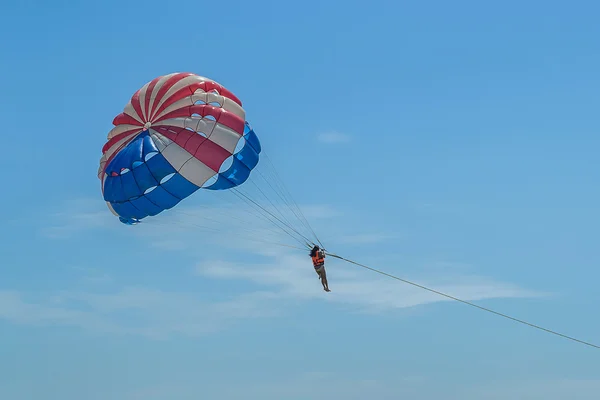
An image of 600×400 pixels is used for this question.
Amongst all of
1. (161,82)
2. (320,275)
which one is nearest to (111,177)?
(161,82)

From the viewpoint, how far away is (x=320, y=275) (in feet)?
124

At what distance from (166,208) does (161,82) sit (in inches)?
170

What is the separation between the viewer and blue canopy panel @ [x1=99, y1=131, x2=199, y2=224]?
1447 inches

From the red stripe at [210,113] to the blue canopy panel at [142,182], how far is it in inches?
46.2

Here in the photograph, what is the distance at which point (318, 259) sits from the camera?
37.3 metres

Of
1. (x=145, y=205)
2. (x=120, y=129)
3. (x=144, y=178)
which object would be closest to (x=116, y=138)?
(x=120, y=129)

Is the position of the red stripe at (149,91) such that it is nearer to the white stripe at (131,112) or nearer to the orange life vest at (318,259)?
the white stripe at (131,112)

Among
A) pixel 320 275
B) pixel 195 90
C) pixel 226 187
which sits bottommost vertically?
pixel 320 275

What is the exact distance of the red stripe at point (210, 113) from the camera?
37.4 metres

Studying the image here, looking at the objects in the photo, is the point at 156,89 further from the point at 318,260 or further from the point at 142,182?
the point at 318,260

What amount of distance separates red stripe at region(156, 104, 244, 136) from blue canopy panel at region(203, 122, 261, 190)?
2.21 ft

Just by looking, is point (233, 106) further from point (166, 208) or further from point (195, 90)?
point (166, 208)

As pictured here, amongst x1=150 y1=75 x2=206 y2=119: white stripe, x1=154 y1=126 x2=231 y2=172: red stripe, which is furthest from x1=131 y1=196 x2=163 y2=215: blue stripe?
x1=150 y1=75 x2=206 y2=119: white stripe

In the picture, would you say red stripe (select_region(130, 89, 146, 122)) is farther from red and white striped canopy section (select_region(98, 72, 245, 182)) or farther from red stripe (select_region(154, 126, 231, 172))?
red stripe (select_region(154, 126, 231, 172))
